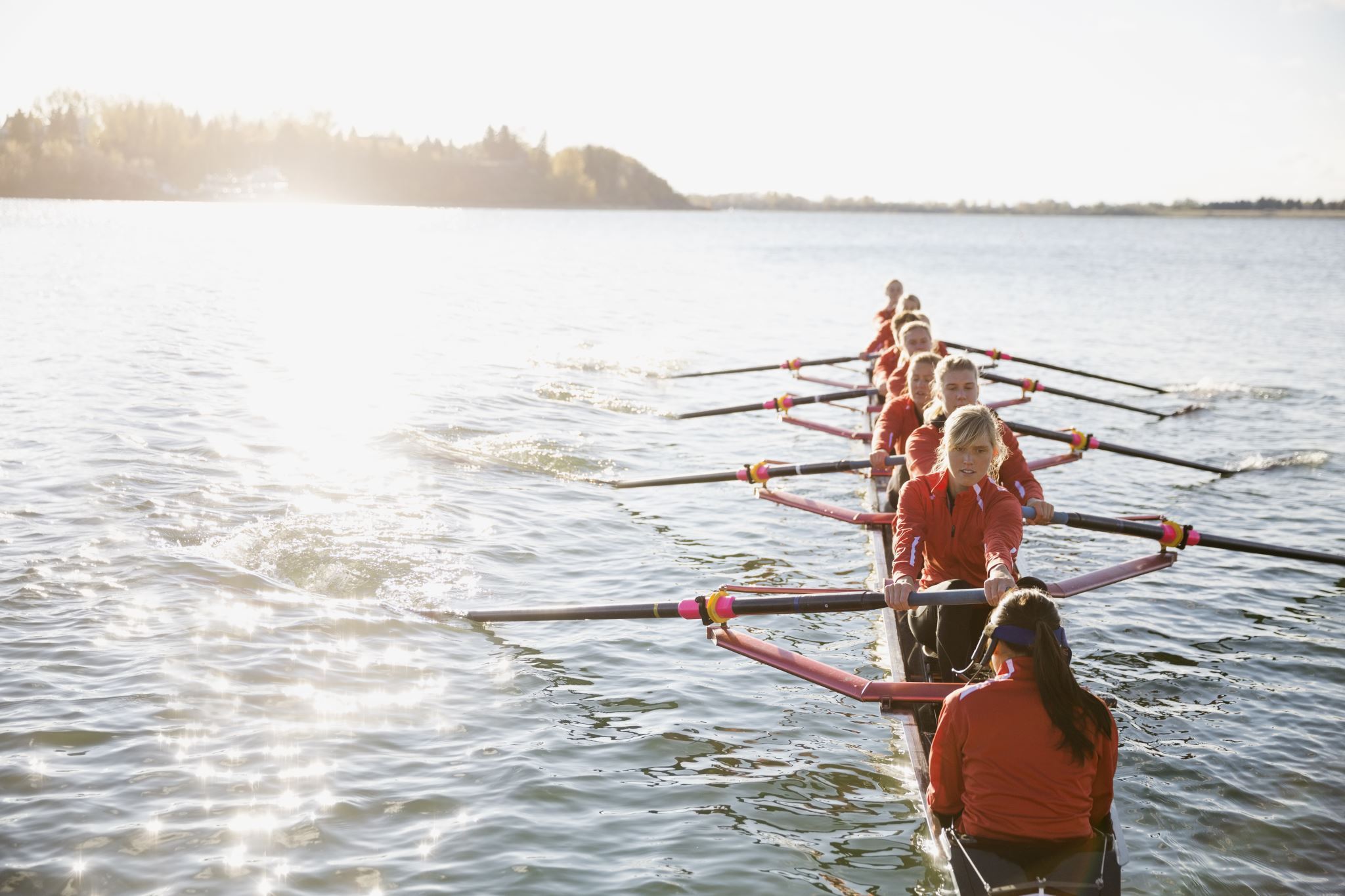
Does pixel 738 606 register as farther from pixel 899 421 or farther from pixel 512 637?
pixel 899 421

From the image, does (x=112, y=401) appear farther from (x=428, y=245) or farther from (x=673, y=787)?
(x=428, y=245)

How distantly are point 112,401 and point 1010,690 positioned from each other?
14720 mm

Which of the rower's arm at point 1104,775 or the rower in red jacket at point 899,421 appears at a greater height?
the rower in red jacket at point 899,421

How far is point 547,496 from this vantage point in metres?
12.6

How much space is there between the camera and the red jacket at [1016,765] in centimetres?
414

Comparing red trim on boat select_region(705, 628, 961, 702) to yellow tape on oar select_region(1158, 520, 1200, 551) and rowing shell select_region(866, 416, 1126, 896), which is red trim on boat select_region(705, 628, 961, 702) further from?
yellow tape on oar select_region(1158, 520, 1200, 551)

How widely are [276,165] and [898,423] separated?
17087 centimetres

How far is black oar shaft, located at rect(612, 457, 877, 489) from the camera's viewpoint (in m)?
9.84

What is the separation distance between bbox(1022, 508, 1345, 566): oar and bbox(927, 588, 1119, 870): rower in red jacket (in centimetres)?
311

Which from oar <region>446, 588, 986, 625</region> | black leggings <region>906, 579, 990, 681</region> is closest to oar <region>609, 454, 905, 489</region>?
oar <region>446, 588, 986, 625</region>

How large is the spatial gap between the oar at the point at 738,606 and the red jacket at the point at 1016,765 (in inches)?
48.0

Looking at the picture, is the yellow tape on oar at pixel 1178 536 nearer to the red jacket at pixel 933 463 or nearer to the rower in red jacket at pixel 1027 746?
the red jacket at pixel 933 463

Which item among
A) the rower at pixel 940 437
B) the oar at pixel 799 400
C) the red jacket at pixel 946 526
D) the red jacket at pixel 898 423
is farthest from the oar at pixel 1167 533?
the oar at pixel 799 400

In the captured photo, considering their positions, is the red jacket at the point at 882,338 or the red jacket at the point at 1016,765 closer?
the red jacket at the point at 1016,765
